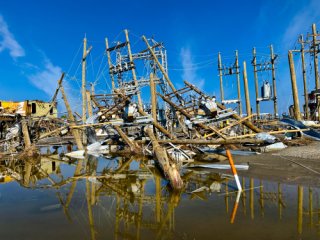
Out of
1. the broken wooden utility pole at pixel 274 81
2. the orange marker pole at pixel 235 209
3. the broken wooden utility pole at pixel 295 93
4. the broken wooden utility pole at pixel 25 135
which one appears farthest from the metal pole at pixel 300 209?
the broken wooden utility pole at pixel 274 81

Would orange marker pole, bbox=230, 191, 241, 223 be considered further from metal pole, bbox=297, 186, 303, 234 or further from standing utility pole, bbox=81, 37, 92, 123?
standing utility pole, bbox=81, 37, 92, 123

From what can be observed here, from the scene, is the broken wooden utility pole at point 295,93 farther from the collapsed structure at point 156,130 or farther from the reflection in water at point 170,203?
the reflection in water at point 170,203

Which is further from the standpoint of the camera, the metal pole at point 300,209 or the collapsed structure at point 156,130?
the collapsed structure at point 156,130

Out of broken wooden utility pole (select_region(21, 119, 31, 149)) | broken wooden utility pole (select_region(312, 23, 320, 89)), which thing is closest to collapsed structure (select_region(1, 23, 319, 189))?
broken wooden utility pole (select_region(21, 119, 31, 149))

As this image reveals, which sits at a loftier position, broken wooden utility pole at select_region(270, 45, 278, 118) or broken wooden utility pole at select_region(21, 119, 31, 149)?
broken wooden utility pole at select_region(270, 45, 278, 118)

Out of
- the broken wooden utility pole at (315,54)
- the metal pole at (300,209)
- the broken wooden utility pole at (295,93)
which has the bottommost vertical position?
the metal pole at (300,209)

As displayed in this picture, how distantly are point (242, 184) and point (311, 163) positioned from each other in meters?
4.72

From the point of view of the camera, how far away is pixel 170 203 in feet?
28.8

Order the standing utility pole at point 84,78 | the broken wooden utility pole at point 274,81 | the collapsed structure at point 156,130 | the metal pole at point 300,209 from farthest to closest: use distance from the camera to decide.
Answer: the broken wooden utility pole at point 274,81 → the standing utility pole at point 84,78 → the collapsed structure at point 156,130 → the metal pole at point 300,209

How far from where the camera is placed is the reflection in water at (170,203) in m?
6.82

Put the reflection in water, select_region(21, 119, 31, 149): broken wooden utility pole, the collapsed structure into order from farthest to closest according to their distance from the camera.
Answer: select_region(21, 119, 31, 149): broken wooden utility pole < the collapsed structure < the reflection in water

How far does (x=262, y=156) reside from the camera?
16625 mm

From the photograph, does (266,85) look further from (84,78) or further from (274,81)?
A: (84,78)

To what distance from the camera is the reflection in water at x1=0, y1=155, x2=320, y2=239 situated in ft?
22.4
